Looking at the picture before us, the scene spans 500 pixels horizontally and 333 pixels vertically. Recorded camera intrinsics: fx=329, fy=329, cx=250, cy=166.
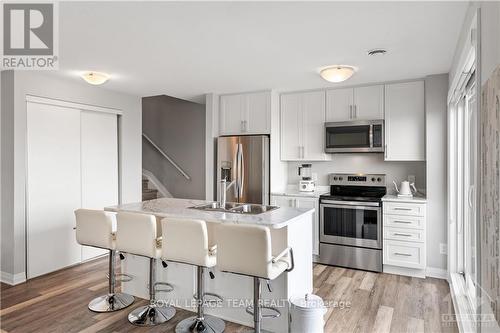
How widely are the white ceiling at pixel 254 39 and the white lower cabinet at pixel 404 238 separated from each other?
1596 mm

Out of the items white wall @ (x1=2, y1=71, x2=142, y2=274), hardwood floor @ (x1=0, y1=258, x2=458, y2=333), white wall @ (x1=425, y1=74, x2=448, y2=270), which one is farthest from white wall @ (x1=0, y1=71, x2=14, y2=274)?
white wall @ (x1=425, y1=74, x2=448, y2=270)

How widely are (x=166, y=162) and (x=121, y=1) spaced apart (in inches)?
195

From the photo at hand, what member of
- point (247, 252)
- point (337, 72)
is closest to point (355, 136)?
point (337, 72)

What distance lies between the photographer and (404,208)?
3918 millimetres

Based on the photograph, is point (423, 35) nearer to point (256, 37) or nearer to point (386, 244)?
point (256, 37)

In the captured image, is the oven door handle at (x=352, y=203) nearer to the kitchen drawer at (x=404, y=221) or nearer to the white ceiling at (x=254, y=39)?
the kitchen drawer at (x=404, y=221)

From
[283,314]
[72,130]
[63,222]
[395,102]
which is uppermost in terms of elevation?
[395,102]

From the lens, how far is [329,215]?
4309mm

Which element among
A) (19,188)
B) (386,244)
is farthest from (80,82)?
(386,244)

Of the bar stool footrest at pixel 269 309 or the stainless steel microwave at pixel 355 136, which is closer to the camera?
the bar stool footrest at pixel 269 309

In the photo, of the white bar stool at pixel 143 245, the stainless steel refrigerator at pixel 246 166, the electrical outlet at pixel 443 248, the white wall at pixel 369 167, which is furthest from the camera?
the stainless steel refrigerator at pixel 246 166

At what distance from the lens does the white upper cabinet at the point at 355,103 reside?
427cm

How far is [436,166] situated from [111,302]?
375 cm

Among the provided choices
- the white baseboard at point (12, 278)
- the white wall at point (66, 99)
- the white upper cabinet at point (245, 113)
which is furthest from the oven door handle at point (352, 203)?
the white baseboard at point (12, 278)
